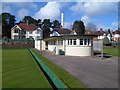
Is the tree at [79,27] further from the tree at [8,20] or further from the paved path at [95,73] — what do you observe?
the paved path at [95,73]

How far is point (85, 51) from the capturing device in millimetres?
16938

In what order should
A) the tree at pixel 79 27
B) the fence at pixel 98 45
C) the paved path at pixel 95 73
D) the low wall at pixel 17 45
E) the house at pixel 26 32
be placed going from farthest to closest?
the house at pixel 26 32 → the tree at pixel 79 27 → the low wall at pixel 17 45 → the fence at pixel 98 45 → the paved path at pixel 95 73

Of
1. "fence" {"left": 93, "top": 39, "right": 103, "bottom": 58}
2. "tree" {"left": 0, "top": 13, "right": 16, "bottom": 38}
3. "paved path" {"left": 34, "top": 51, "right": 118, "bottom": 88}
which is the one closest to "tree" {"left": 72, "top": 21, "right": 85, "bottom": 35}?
"tree" {"left": 0, "top": 13, "right": 16, "bottom": 38}

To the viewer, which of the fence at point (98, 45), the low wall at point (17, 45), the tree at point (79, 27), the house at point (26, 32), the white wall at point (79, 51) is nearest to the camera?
the fence at point (98, 45)

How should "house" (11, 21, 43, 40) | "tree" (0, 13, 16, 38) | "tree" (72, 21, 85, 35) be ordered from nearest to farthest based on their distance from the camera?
"tree" (72, 21, 85, 35) < "house" (11, 21, 43, 40) < "tree" (0, 13, 16, 38)

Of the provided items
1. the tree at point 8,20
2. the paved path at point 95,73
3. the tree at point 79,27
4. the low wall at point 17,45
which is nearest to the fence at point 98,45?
the paved path at point 95,73

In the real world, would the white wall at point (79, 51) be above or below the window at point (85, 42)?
below

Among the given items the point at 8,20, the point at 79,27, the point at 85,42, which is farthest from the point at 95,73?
the point at 8,20

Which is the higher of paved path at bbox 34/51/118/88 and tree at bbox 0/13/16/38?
tree at bbox 0/13/16/38

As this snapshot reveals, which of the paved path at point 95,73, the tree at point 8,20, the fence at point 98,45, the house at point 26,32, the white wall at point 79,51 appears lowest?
the paved path at point 95,73

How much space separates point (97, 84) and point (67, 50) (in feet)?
41.2

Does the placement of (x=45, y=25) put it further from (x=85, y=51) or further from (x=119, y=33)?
(x=85, y=51)

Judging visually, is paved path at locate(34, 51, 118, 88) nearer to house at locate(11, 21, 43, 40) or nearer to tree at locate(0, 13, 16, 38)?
house at locate(11, 21, 43, 40)

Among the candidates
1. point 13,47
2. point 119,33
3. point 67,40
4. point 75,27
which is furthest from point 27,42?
point 119,33
